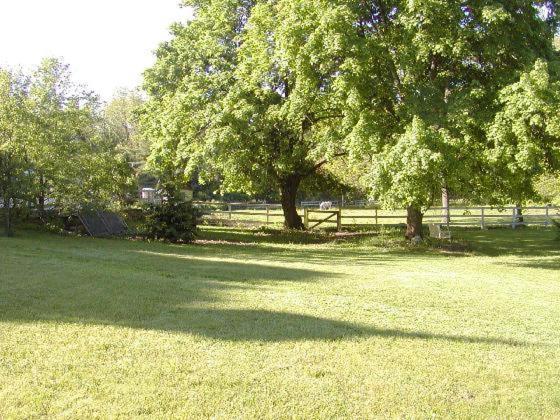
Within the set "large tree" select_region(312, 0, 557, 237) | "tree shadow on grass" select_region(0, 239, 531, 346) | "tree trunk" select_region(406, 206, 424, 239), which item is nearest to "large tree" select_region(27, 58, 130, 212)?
"tree shadow on grass" select_region(0, 239, 531, 346)

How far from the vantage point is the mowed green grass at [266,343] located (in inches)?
175

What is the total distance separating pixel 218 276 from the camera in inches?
427

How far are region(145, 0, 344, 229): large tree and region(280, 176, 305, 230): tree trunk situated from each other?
7 cm

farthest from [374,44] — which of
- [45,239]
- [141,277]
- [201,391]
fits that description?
[201,391]

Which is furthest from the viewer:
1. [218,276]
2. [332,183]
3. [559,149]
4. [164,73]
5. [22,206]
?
[332,183]

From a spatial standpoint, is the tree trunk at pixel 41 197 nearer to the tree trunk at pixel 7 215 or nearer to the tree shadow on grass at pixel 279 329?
the tree trunk at pixel 7 215

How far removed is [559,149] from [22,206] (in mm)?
17401

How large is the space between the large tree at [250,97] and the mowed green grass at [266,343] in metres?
8.75

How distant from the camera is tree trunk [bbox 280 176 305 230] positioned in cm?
2650

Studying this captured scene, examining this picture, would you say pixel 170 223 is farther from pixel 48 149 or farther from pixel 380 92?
pixel 380 92

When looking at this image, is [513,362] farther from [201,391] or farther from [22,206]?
[22,206]

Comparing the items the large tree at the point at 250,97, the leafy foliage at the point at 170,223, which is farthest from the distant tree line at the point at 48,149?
the large tree at the point at 250,97

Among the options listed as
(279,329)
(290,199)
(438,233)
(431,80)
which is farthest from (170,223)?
(279,329)

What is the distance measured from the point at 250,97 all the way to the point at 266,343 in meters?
16.6
